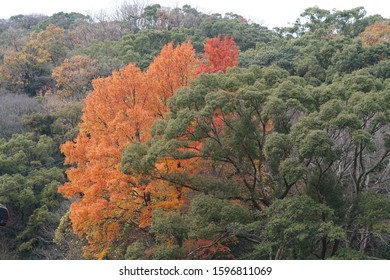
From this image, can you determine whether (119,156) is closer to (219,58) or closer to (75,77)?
(219,58)

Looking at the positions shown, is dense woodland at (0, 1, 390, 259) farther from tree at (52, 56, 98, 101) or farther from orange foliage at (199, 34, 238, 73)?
tree at (52, 56, 98, 101)

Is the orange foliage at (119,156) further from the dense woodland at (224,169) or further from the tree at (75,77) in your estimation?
the tree at (75,77)

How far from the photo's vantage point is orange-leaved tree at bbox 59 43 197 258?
49.9ft

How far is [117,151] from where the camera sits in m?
15.5

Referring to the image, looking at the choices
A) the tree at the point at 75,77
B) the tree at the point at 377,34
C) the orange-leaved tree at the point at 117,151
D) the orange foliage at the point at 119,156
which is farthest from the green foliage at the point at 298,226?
the tree at the point at 377,34

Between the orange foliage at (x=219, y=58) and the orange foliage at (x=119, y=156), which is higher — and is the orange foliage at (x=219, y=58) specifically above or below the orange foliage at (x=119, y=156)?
above

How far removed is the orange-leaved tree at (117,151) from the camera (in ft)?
49.9

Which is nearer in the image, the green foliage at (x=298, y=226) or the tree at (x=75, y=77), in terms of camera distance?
the green foliage at (x=298, y=226)

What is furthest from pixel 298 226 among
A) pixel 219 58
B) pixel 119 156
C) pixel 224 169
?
pixel 219 58

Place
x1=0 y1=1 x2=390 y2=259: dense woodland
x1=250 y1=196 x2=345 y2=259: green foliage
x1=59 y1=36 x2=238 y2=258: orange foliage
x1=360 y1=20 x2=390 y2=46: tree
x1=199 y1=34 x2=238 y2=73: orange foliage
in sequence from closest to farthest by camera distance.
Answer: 1. x1=250 y1=196 x2=345 y2=259: green foliage
2. x1=0 y1=1 x2=390 y2=259: dense woodland
3. x1=59 y1=36 x2=238 y2=258: orange foliage
4. x1=199 y1=34 x2=238 y2=73: orange foliage
5. x1=360 y1=20 x2=390 y2=46: tree

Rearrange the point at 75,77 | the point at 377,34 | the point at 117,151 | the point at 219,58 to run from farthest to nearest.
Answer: the point at 377,34 < the point at 75,77 < the point at 219,58 < the point at 117,151

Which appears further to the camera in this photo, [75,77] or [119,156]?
[75,77]

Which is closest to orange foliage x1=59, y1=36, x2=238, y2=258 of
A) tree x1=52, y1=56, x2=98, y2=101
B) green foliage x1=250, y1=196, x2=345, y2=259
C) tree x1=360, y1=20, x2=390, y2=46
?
green foliage x1=250, y1=196, x2=345, y2=259

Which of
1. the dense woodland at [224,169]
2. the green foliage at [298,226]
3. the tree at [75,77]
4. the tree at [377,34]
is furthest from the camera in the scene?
the tree at [377,34]
